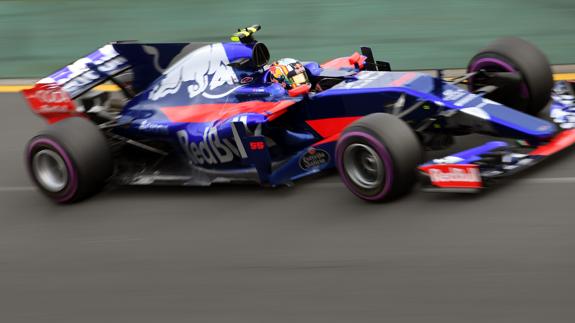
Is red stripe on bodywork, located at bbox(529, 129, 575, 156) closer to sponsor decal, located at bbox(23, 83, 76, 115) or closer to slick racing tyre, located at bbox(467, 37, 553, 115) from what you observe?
slick racing tyre, located at bbox(467, 37, 553, 115)

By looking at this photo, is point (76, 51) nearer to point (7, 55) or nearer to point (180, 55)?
point (7, 55)

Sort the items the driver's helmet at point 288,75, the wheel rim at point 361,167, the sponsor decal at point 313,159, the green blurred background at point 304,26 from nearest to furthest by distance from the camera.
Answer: the wheel rim at point 361,167
the sponsor decal at point 313,159
the driver's helmet at point 288,75
the green blurred background at point 304,26

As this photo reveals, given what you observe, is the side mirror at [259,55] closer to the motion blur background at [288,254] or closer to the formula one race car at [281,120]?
the formula one race car at [281,120]

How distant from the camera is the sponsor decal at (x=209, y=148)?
7.38 metres

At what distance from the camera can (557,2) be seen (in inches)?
453

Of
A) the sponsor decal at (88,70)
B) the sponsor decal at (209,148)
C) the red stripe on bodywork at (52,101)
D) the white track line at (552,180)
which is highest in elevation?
the sponsor decal at (88,70)

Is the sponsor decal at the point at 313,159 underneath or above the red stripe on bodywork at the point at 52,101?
underneath

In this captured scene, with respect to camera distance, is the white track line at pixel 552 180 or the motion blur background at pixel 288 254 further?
the white track line at pixel 552 180

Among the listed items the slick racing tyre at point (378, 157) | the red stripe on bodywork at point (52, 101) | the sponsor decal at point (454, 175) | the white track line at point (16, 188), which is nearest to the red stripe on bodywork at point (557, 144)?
the sponsor decal at point (454, 175)

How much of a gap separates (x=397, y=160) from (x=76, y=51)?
21.4 feet

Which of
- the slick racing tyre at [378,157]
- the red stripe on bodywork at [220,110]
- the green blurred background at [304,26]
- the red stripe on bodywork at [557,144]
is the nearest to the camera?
the slick racing tyre at [378,157]

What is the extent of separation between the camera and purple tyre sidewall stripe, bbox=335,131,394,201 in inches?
255

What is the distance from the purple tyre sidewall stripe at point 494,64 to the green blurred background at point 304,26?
7.38ft

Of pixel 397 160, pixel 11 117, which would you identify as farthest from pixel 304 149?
pixel 11 117
